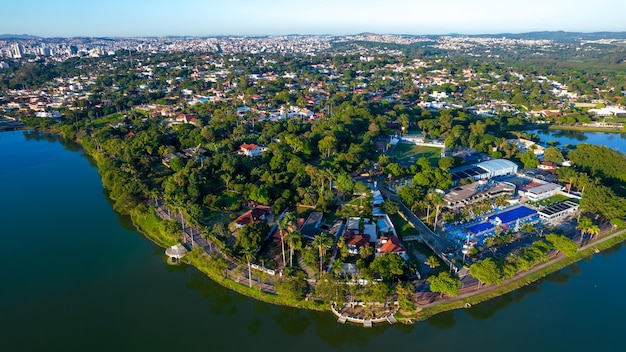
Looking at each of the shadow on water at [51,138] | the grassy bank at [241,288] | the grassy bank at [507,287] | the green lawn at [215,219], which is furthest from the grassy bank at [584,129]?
the shadow on water at [51,138]

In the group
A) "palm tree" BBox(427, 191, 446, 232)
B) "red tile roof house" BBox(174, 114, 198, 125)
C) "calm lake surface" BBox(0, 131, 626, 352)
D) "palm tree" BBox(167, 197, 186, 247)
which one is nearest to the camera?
"calm lake surface" BBox(0, 131, 626, 352)

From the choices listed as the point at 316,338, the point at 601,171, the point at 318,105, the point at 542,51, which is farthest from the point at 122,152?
the point at 542,51

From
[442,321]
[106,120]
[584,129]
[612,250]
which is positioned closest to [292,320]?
[442,321]

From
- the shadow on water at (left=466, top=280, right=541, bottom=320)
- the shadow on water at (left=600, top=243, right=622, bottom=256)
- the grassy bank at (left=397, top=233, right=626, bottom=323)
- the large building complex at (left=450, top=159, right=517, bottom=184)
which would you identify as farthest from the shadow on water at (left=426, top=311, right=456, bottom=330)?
the large building complex at (left=450, top=159, right=517, bottom=184)

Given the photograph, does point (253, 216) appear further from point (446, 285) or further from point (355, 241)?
point (446, 285)

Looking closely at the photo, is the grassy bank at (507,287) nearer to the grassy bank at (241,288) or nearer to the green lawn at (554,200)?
the grassy bank at (241,288)

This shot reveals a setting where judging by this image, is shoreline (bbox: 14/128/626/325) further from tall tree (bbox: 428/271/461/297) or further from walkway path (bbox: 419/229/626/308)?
tall tree (bbox: 428/271/461/297)
